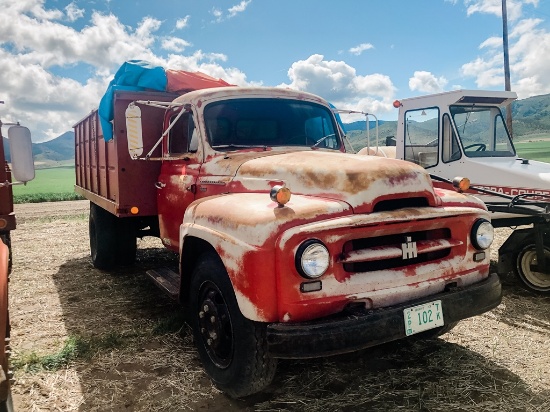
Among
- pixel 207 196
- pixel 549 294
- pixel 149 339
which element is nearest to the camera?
pixel 207 196

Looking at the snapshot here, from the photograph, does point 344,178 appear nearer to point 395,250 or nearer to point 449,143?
point 395,250

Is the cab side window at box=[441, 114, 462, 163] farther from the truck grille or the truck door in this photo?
the truck door

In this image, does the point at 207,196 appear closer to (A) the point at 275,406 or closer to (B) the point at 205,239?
A: (B) the point at 205,239

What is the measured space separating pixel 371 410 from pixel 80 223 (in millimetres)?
11979

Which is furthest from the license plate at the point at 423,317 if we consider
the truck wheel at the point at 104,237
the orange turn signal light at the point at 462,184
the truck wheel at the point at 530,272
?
the truck wheel at the point at 104,237

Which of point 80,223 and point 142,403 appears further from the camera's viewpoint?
point 80,223

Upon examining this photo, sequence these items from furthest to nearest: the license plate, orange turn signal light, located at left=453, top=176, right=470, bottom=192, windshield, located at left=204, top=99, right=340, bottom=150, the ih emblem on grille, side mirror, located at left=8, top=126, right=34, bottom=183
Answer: windshield, located at left=204, top=99, right=340, bottom=150
orange turn signal light, located at left=453, top=176, right=470, bottom=192
side mirror, located at left=8, top=126, right=34, bottom=183
the ih emblem on grille
the license plate

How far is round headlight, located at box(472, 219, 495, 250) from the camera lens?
329 centimetres

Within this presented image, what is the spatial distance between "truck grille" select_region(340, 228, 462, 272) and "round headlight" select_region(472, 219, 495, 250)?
0.15m

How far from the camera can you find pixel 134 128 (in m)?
4.02

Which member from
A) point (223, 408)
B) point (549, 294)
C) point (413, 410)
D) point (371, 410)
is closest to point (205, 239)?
point (223, 408)

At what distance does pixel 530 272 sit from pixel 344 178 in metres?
3.85

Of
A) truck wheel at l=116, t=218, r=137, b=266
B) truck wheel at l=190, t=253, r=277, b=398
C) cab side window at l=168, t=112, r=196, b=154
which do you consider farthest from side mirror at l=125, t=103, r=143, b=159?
truck wheel at l=116, t=218, r=137, b=266

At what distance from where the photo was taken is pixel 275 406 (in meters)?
3.16
